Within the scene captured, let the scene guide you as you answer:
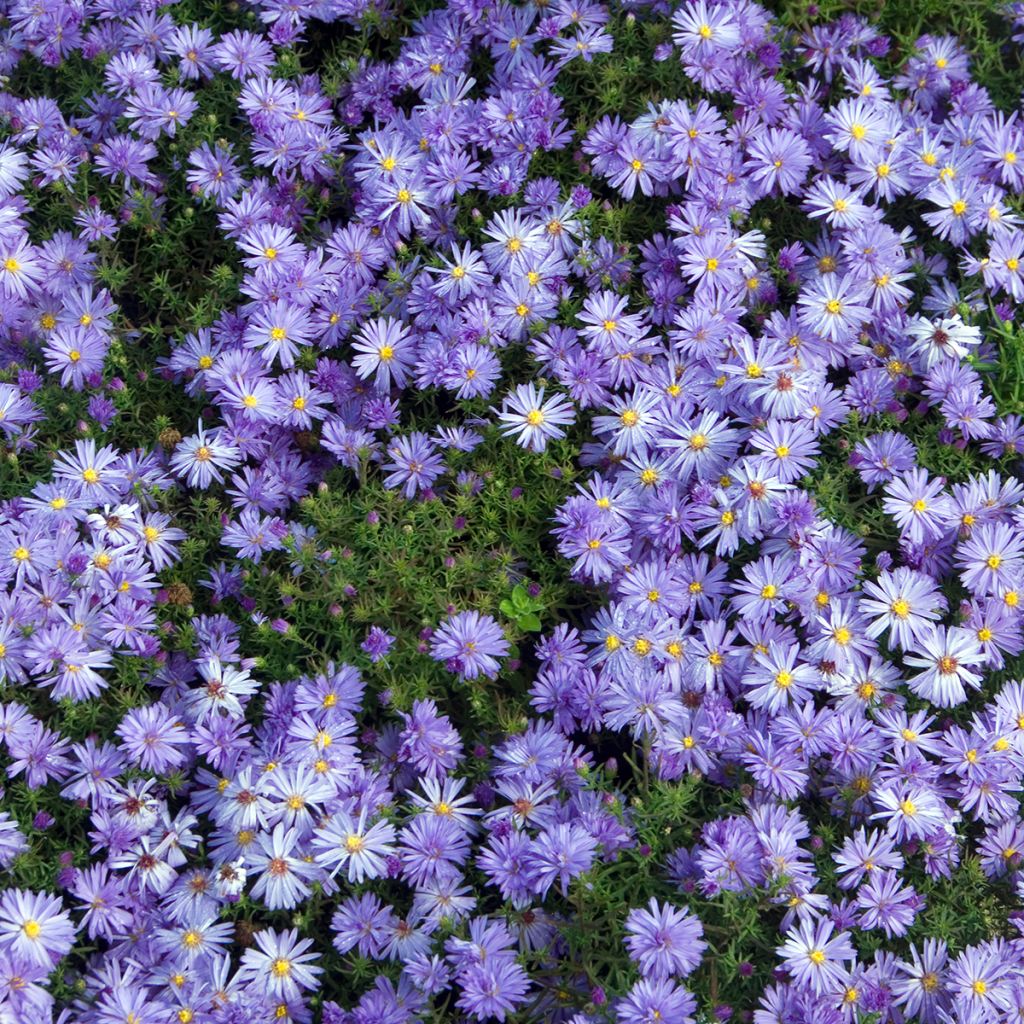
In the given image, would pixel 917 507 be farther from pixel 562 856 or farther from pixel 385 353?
pixel 385 353

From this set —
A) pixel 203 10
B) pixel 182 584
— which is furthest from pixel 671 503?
pixel 203 10

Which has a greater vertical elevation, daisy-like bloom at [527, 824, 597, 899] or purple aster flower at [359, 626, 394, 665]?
purple aster flower at [359, 626, 394, 665]

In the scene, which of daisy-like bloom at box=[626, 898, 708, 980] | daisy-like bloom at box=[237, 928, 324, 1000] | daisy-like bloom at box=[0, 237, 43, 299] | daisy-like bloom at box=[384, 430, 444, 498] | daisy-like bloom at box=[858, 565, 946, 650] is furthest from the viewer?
daisy-like bloom at box=[0, 237, 43, 299]

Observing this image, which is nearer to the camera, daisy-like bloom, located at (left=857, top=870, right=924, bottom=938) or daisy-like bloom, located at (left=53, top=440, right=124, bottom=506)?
daisy-like bloom, located at (left=857, top=870, right=924, bottom=938)

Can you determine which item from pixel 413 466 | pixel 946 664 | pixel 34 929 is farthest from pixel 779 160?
pixel 34 929

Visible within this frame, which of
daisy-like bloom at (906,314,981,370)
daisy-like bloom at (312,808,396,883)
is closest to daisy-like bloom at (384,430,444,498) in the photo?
daisy-like bloom at (312,808,396,883)

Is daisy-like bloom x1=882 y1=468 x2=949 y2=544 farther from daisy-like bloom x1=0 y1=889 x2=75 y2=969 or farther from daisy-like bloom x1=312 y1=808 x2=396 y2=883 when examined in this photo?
daisy-like bloom x1=0 y1=889 x2=75 y2=969
